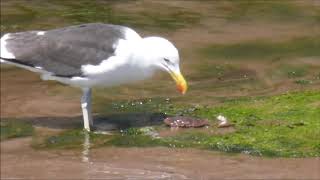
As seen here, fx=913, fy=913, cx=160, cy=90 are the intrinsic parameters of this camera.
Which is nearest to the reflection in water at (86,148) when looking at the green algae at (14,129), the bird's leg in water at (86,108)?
the bird's leg in water at (86,108)

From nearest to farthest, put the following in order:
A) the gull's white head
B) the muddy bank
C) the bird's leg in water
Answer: the muddy bank
the gull's white head
the bird's leg in water

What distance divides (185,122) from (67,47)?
4.57 feet

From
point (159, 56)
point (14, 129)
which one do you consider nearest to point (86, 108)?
point (14, 129)

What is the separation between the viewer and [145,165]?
7734 millimetres

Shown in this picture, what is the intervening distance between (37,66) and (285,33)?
4.99 metres

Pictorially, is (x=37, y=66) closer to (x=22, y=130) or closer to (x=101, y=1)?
(x=22, y=130)

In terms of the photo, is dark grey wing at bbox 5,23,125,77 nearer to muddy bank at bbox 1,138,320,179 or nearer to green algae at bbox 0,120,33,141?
green algae at bbox 0,120,33,141

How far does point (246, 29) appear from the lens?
43.9ft

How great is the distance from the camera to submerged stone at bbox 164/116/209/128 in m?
8.77

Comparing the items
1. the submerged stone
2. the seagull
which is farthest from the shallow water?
the seagull

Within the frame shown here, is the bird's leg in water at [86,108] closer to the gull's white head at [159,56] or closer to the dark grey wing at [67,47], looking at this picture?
the dark grey wing at [67,47]

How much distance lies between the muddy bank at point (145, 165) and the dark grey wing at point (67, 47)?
3.36 ft

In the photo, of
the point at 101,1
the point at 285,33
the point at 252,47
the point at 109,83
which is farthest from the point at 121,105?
the point at 101,1

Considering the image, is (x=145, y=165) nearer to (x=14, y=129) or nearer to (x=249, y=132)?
(x=249, y=132)
